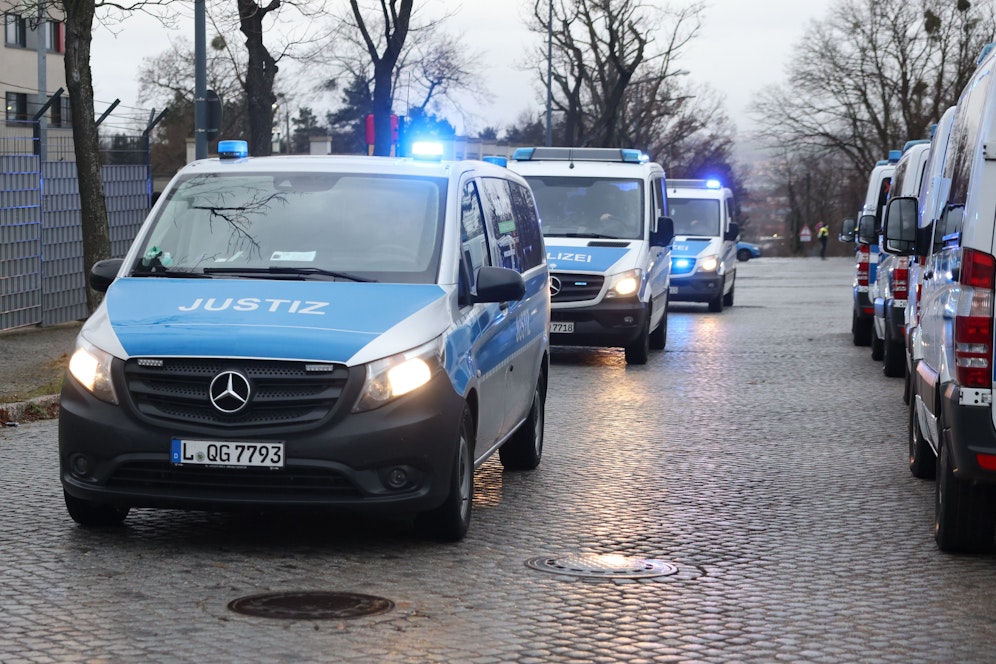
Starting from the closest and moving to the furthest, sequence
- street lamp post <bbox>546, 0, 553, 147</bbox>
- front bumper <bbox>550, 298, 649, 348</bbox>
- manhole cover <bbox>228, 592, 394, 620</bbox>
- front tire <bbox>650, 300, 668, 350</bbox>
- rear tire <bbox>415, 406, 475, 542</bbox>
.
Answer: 1. manhole cover <bbox>228, 592, 394, 620</bbox>
2. rear tire <bbox>415, 406, 475, 542</bbox>
3. front bumper <bbox>550, 298, 649, 348</bbox>
4. front tire <bbox>650, 300, 668, 350</bbox>
5. street lamp post <bbox>546, 0, 553, 147</bbox>

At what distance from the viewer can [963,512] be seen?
7.09 metres

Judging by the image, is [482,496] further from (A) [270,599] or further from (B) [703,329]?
(B) [703,329]

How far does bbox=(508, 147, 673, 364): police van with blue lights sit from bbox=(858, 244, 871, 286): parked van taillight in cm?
224

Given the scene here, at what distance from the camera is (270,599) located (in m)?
6.16

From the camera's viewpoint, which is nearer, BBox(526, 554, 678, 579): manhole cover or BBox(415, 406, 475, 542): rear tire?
BBox(526, 554, 678, 579): manhole cover

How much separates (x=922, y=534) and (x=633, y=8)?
43.2 meters

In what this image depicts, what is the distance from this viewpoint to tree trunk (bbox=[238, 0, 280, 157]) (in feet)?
80.4

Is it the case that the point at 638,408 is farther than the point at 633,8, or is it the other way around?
the point at 633,8

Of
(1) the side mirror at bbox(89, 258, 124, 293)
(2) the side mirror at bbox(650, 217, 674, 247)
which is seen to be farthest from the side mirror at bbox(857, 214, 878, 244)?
(1) the side mirror at bbox(89, 258, 124, 293)

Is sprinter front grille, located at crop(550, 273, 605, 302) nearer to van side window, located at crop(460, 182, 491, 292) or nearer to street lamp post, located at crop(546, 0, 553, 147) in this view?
van side window, located at crop(460, 182, 491, 292)

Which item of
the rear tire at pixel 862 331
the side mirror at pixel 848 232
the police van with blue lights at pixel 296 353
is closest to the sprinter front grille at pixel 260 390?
the police van with blue lights at pixel 296 353

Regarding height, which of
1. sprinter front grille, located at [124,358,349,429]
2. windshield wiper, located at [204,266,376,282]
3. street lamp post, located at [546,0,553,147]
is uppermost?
street lamp post, located at [546,0,553,147]

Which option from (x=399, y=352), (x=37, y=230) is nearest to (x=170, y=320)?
(x=399, y=352)

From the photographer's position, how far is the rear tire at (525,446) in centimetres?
966
